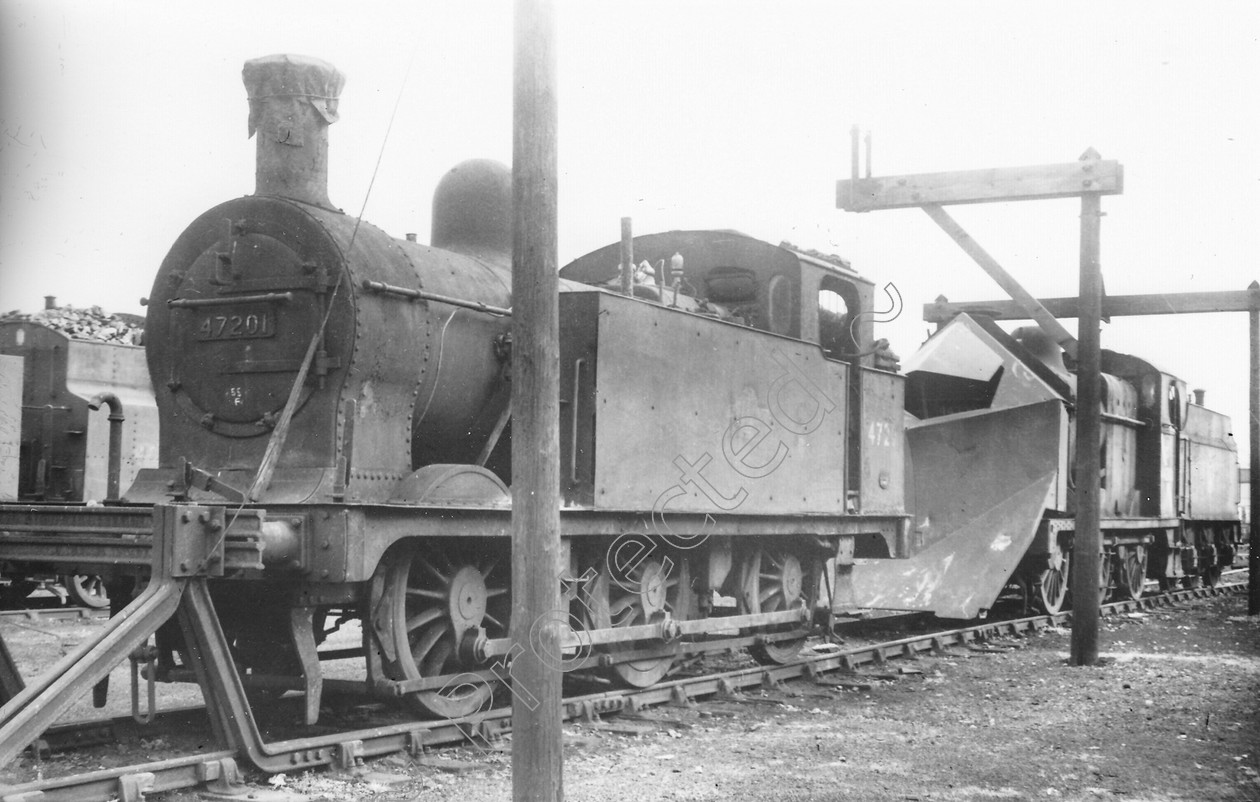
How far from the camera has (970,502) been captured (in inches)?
506

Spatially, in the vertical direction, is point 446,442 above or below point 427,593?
above

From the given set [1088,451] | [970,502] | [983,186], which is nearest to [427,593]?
[1088,451]

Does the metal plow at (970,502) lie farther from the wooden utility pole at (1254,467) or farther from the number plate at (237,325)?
the number plate at (237,325)

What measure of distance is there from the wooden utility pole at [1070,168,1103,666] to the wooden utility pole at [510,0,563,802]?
21.8 ft

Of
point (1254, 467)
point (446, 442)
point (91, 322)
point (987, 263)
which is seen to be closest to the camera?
point (446, 442)

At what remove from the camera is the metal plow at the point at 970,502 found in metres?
12.1

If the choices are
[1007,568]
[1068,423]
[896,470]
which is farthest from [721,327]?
[1068,423]

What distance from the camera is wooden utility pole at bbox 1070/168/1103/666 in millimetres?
9820

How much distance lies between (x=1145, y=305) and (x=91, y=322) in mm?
13176

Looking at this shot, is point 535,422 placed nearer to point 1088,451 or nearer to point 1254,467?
point 1088,451

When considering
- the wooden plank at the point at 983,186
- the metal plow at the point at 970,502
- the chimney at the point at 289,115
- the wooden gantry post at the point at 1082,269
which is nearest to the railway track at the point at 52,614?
the chimney at the point at 289,115

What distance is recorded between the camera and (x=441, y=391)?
21.6ft

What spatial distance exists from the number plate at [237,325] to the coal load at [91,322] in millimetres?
9803

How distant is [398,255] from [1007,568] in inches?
309
